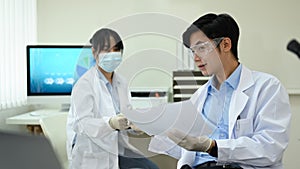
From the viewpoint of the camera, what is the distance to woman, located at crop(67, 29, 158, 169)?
1727 millimetres

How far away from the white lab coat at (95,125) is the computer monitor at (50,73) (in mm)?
997

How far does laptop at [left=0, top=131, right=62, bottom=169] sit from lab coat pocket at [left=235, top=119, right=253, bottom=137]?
1.04 m

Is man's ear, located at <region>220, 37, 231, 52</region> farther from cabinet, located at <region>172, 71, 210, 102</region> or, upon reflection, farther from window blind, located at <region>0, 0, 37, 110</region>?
window blind, located at <region>0, 0, 37, 110</region>

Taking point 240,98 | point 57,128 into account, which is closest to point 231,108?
point 240,98

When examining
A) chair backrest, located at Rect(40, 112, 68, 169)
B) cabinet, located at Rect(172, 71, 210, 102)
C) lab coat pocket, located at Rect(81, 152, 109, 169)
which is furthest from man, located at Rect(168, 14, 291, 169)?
chair backrest, located at Rect(40, 112, 68, 169)

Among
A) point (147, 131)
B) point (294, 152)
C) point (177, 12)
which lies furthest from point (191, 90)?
point (294, 152)

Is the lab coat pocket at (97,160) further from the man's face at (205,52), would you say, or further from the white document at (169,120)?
the man's face at (205,52)

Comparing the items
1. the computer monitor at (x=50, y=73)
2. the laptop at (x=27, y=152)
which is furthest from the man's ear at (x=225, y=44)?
the computer monitor at (x=50, y=73)

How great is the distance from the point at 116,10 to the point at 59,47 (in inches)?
20.5

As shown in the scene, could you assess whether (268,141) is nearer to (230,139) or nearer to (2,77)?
(230,139)

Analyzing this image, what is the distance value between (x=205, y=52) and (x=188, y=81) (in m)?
0.43

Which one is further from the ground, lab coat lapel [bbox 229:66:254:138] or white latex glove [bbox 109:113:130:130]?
lab coat lapel [bbox 229:66:254:138]

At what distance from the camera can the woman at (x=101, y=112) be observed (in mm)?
1727

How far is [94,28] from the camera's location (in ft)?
9.83
